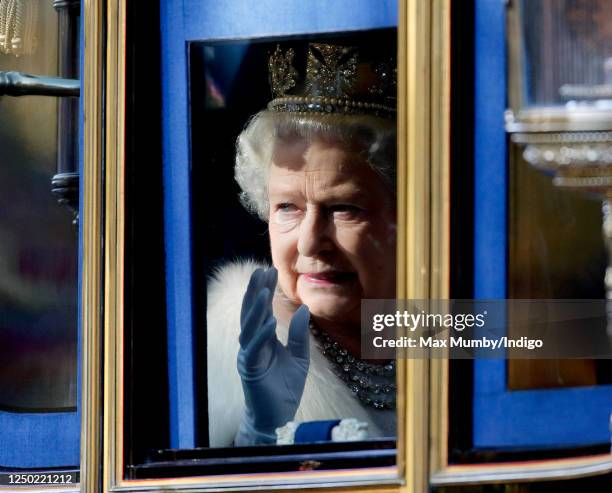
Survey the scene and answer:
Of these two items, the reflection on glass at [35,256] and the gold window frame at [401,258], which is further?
the reflection on glass at [35,256]

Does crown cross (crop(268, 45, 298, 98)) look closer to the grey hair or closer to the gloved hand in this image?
the grey hair

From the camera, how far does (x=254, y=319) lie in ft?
7.12

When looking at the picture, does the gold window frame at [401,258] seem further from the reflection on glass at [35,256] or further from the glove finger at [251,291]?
the glove finger at [251,291]

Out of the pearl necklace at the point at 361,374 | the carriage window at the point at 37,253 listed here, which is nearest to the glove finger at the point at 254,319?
the pearl necklace at the point at 361,374

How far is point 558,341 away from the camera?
208 cm

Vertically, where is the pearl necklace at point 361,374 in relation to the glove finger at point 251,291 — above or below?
below

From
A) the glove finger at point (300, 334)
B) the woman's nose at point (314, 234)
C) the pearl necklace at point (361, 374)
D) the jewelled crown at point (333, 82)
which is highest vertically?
the jewelled crown at point (333, 82)

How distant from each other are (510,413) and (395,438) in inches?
9.9

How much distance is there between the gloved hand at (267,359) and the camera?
7.10 feet

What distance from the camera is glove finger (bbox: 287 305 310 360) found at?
7.13 ft

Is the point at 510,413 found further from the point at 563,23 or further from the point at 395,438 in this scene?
the point at 563,23

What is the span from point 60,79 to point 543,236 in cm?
112

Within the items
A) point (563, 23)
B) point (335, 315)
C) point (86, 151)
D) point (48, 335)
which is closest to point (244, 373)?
point (335, 315)

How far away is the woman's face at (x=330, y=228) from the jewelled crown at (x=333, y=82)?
88mm
